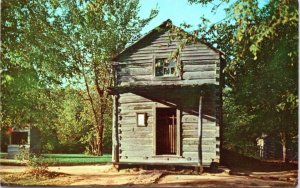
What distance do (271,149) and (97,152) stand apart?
7.03 metres

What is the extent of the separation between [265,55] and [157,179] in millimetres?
4566

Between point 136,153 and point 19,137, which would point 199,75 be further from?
point 19,137

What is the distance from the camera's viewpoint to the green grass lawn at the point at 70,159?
1143cm

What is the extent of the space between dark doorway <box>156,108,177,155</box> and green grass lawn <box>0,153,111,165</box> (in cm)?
205

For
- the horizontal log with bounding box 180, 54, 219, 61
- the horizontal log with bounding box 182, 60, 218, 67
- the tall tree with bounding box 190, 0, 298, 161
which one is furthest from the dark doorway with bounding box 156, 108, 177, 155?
the tall tree with bounding box 190, 0, 298, 161

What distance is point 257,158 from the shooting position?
1599 centimetres

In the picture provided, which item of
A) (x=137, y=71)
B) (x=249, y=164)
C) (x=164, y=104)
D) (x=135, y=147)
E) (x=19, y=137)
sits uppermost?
(x=137, y=71)

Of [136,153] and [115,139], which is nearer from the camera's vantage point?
[115,139]

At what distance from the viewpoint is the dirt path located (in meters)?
9.48

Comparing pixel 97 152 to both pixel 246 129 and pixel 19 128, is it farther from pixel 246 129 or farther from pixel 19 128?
pixel 246 129

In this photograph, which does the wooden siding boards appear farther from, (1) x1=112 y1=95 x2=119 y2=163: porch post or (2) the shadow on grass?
(2) the shadow on grass

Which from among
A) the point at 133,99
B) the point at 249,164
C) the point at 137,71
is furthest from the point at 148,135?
the point at 249,164

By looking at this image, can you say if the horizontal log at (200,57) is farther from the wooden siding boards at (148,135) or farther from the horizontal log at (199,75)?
the wooden siding boards at (148,135)

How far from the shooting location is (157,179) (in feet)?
33.6
